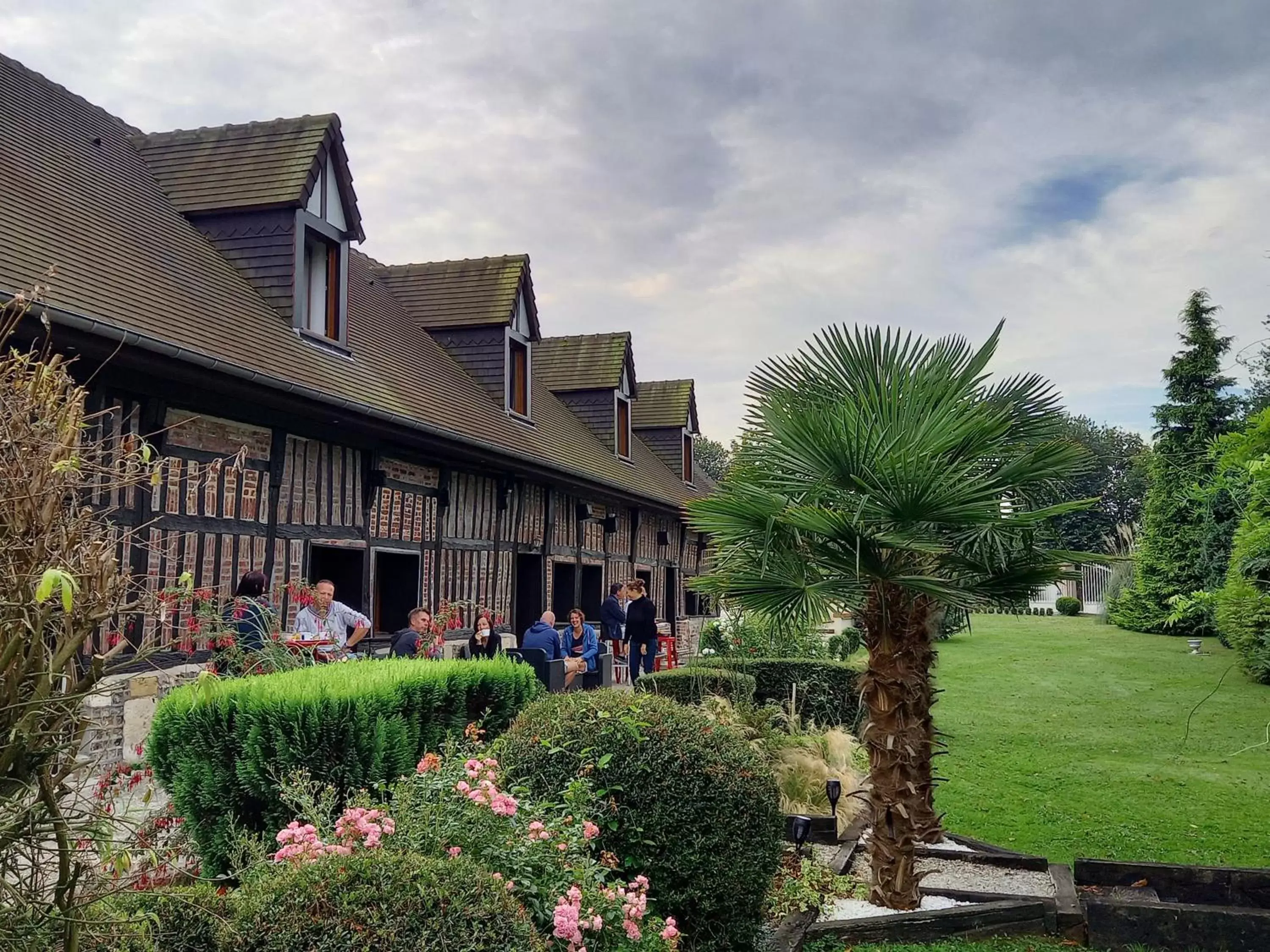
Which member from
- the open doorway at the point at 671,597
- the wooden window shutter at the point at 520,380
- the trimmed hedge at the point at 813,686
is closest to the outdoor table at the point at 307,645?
the trimmed hedge at the point at 813,686

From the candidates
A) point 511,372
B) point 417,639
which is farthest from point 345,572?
point 511,372

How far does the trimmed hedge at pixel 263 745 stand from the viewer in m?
4.32

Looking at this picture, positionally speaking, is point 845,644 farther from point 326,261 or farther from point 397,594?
point 326,261

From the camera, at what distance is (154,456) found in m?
7.21

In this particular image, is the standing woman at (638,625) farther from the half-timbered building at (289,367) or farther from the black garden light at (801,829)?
the black garden light at (801,829)

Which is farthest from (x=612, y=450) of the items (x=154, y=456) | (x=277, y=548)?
(x=154, y=456)

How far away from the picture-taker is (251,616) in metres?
6.74

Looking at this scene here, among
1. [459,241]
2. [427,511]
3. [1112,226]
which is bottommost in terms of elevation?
[427,511]

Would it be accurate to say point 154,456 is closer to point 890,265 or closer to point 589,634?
point 589,634

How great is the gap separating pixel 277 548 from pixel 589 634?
4.82 metres

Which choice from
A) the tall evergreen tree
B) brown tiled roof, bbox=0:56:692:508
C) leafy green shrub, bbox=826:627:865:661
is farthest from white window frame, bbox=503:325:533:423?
the tall evergreen tree

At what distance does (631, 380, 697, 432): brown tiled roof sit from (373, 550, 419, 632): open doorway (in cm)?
1425

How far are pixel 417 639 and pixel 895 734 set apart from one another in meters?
4.60

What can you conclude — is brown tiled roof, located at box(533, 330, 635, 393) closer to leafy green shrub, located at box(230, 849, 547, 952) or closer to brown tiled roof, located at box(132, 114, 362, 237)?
brown tiled roof, located at box(132, 114, 362, 237)
